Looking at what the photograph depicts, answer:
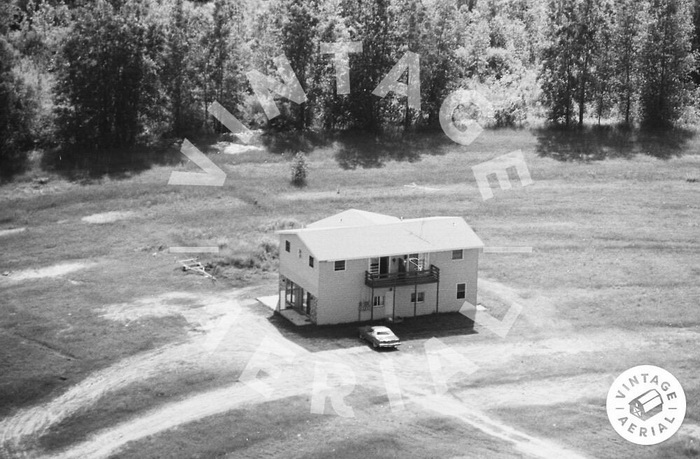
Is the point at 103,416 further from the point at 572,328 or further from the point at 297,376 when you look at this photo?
the point at 572,328

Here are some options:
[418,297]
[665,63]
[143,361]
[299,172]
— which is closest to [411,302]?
[418,297]

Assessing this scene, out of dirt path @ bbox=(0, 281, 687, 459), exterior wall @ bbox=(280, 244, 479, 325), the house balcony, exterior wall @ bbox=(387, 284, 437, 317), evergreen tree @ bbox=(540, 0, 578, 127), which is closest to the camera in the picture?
dirt path @ bbox=(0, 281, 687, 459)

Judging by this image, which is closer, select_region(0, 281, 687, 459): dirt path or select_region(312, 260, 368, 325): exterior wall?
select_region(0, 281, 687, 459): dirt path

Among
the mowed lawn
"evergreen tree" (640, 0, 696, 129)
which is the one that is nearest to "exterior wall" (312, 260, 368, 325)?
the mowed lawn

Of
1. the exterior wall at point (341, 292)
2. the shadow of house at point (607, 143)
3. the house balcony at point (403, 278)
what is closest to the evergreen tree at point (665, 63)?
the shadow of house at point (607, 143)

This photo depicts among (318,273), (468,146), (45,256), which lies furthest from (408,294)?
(468,146)

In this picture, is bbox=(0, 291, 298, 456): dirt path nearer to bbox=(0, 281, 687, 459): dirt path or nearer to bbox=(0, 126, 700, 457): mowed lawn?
bbox=(0, 281, 687, 459): dirt path

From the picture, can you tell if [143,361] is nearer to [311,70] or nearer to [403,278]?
[403,278]
